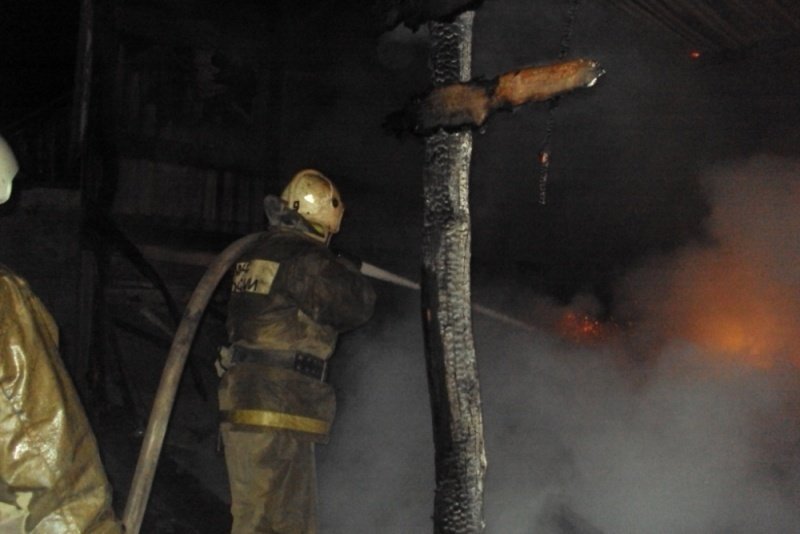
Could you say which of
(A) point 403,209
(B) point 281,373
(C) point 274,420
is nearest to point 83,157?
(A) point 403,209

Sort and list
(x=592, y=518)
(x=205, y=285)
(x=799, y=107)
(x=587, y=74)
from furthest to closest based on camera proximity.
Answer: (x=799, y=107), (x=592, y=518), (x=205, y=285), (x=587, y=74)

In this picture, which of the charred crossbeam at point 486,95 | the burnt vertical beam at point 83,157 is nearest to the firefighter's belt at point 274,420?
the charred crossbeam at point 486,95

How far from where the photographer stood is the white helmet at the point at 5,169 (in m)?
2.71

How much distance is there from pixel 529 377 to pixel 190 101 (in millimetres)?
4638

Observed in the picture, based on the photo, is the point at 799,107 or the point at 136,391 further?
the point at 136,391

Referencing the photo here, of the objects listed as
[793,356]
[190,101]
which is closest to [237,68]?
[190,101]

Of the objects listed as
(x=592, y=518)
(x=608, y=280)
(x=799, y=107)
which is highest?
(x=799, y=107)

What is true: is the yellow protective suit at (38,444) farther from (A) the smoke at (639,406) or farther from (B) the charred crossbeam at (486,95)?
(A) the smoke at (639,406)

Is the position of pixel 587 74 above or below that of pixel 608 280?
above

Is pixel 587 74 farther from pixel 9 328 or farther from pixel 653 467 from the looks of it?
pixel 653 467

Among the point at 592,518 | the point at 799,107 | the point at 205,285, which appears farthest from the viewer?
the point at 799,107

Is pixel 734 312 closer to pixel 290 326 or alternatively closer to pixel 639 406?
pixel 639 406

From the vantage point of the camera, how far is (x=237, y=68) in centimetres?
925

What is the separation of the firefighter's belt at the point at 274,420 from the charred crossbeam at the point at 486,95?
1.66 metres
